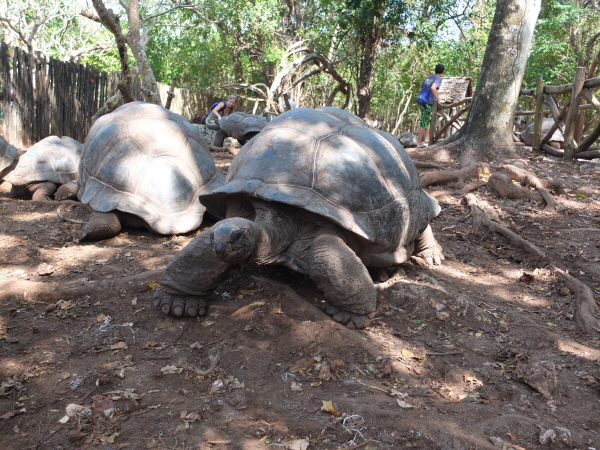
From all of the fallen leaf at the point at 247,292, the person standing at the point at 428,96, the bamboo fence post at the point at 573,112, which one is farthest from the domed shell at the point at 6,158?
the bamboo fence post at the point at 573,112

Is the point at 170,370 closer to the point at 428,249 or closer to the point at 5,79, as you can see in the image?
the point at 428,249

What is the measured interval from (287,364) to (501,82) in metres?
6.14

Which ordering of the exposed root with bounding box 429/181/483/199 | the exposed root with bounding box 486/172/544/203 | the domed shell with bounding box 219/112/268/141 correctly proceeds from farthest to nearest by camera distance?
the domed shell with bounding box 219/112/268/141, the exposed root with bounding box 429/181/483/199, the exposed root with bounding box 486/172/544/203

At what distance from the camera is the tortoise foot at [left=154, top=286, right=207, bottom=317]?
2.95m

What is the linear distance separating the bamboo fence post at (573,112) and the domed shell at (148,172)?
6.06 metres

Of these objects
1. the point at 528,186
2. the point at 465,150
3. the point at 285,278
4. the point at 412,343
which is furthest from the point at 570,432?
the point at 465,150

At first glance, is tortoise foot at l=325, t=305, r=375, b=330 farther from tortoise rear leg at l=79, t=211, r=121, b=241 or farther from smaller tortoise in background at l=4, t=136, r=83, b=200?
smaller tortoise in background at l=4, t=136, r=83, b=200

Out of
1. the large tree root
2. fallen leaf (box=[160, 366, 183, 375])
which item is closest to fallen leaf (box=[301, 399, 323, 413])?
fallen leaf (box=[160, 366, 183, 375])

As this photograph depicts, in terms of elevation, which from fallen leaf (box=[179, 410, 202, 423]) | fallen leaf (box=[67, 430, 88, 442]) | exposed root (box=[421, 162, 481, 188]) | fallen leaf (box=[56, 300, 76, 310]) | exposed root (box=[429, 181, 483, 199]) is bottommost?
fallen leaf (box=[56, 300, 76, 310])

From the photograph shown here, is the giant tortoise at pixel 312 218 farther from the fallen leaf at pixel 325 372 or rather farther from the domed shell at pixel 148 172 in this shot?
the domed shell at pixel 148 172

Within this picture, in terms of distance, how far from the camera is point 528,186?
616cm

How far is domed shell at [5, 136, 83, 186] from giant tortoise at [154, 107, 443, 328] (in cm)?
403

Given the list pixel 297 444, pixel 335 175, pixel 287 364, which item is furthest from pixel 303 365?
pixel 335 175

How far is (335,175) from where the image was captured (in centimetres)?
312
